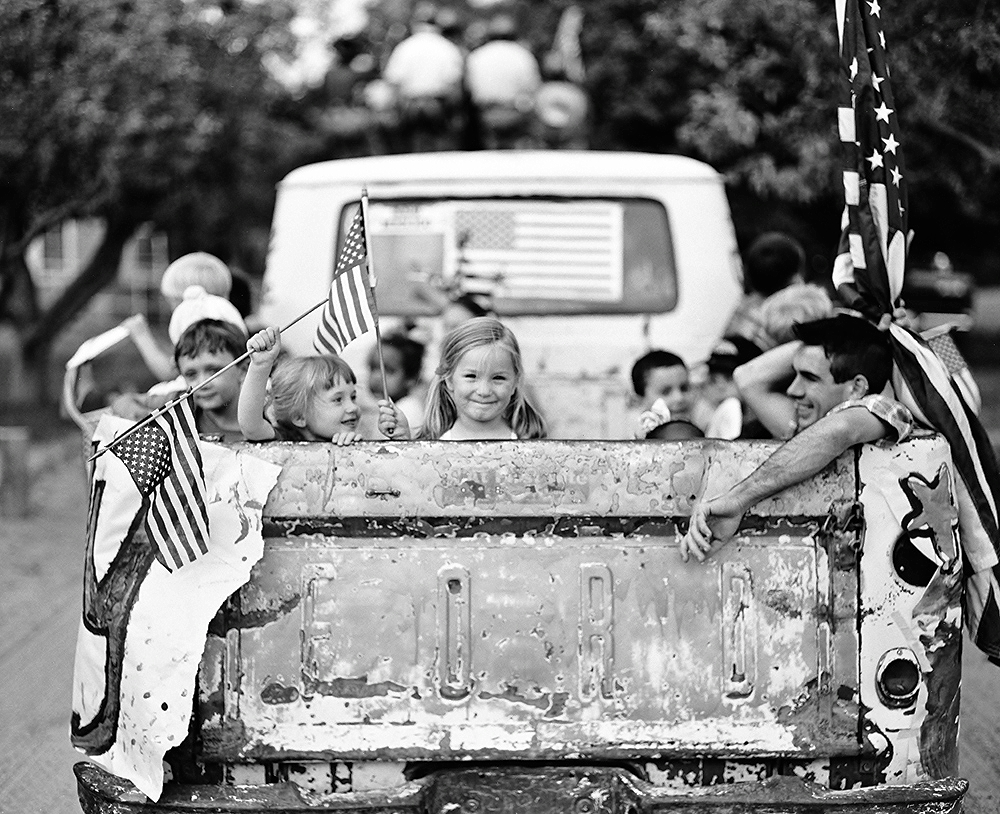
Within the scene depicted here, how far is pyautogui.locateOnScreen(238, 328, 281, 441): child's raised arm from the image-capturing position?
3.77 metres

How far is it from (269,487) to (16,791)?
8.52 ft

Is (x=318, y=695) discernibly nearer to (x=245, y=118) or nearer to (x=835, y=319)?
(x=835, y=319)

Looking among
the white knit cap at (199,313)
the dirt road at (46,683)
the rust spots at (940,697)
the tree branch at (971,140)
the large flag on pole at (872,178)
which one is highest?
the tree branch at (971,140)

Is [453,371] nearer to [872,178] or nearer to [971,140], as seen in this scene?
[872,178]

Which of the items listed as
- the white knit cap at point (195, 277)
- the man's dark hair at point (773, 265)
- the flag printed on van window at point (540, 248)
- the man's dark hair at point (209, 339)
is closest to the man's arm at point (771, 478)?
the man's dark hair at point (209, 339)

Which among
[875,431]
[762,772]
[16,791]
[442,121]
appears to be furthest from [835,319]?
[442,121]

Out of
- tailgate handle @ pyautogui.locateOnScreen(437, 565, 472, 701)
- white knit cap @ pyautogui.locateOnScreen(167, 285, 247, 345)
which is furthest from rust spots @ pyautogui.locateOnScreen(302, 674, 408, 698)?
white knit cap @ pyautogui.locateOnScreen(167, 285, 247, 345)

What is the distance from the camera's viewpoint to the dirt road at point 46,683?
5398 millimetres

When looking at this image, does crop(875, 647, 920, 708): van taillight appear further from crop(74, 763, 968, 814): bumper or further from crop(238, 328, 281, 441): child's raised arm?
crop(238, 328, 281, 441): child's raised arm

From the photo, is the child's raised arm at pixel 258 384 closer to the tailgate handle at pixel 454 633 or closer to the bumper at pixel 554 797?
the tailgate handle at pixel 454 633

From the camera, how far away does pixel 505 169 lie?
625 centimetres

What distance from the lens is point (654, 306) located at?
6.21 m

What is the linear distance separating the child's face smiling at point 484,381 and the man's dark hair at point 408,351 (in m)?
1.59

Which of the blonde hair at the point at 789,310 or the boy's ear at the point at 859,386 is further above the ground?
the blonde hair at the point at 789,310
